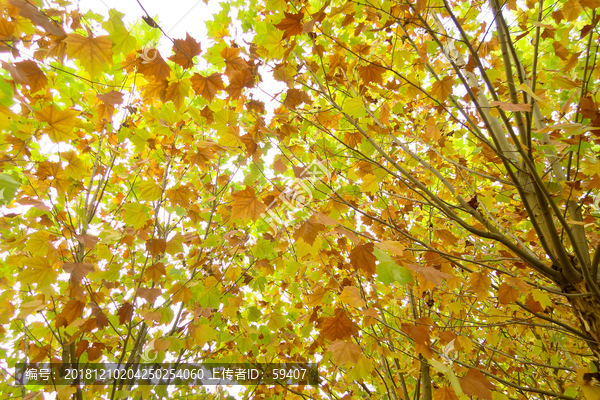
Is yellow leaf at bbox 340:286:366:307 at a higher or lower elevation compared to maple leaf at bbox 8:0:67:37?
lower

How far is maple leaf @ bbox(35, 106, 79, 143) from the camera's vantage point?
5.10 ft

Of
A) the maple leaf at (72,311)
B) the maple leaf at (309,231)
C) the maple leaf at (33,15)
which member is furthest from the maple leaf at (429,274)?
the maple leaf at (72,311)

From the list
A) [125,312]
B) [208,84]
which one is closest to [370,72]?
[208,84]

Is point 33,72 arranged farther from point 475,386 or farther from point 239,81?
point 475,386

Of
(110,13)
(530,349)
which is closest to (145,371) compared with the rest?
(110,13)

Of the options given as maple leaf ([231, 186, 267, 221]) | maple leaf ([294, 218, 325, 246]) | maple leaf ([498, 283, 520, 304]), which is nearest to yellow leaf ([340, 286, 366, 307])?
maple leaf ([294, 218, 325, 246])

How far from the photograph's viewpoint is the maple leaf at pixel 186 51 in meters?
1.46

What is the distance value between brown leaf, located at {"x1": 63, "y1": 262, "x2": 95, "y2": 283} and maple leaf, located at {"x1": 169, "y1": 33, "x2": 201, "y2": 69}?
4.20ft

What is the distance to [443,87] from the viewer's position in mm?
1967

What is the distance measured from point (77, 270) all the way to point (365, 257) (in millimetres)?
1641

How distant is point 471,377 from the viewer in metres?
1.50

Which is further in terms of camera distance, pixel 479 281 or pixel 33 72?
pixel 479 281

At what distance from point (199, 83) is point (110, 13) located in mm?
514

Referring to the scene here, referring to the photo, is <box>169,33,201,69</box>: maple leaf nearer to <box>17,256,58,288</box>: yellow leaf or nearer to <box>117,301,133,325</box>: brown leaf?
<box>17,256,58,288</box>: yellow leaf
